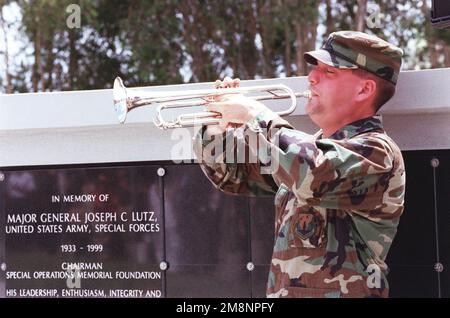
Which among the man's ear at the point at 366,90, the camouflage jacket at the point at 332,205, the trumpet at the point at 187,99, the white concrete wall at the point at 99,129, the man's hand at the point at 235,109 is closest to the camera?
the camouflage jacket at the point at 332,205

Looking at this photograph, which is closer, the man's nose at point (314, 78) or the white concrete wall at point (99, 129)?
the man's nose at point (314, 78)

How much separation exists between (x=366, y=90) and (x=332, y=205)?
21.9 inches

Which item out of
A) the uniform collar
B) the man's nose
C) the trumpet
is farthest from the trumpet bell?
the uniform collar

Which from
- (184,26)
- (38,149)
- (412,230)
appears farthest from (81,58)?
(412,230)

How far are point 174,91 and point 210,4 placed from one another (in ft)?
39.5

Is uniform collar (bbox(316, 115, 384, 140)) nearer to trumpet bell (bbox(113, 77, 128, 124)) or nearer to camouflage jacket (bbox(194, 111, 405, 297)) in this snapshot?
camouflage jacket (bbox(194, 111, 405, 297))

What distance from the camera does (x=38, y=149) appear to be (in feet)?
16.3

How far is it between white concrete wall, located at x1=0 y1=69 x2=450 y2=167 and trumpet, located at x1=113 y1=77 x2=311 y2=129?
0.31m

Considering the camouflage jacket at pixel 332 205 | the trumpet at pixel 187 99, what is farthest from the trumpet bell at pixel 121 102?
the camouflage jacket at pixel 332 205

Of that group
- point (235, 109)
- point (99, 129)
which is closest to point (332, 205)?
point (235, 109)

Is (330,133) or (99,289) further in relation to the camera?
(99,289)

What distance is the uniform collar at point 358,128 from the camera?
3.68 metres

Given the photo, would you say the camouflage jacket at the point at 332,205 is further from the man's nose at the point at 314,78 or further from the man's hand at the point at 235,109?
the man's nose at the point at 314,78

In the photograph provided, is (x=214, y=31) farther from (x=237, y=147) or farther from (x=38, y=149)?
(x=237, y=147)
